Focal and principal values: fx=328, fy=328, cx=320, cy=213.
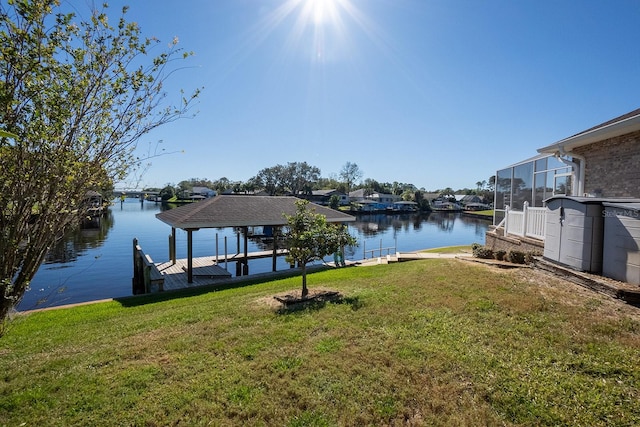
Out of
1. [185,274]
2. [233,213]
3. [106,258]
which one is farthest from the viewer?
[106,258]

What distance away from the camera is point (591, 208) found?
679 cm

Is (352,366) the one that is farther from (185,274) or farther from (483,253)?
(185,274)

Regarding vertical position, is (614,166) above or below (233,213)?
above

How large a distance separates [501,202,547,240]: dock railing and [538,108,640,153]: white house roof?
6.79 feet

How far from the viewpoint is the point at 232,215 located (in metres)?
15.1

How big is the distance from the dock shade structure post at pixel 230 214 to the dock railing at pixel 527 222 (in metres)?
7.38

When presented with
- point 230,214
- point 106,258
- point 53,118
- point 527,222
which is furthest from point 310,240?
point 106,258

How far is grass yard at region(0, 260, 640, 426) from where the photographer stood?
3.36m

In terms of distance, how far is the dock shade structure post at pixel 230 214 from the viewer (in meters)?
13.6

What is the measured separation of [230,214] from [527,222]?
1191 cm

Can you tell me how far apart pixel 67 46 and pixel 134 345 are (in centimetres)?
425

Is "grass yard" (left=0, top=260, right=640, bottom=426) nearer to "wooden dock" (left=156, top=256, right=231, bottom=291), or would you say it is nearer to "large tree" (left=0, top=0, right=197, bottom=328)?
"large tree" (left=0, top=0, right=197, bottom=328)

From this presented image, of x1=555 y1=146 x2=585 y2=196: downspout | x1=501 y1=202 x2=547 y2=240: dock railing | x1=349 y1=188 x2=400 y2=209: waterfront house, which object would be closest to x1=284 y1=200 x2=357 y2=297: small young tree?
x1=501 y1=202 x2=547 y2=240: dock railing

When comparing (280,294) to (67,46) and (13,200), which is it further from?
(67,46)
